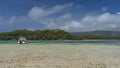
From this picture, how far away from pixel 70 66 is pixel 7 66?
440 cm

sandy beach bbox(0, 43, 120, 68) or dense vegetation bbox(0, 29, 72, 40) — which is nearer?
sandy beach bbox(0, 43, 120, 68)

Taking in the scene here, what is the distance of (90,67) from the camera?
1573cm

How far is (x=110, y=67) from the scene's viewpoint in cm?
1589

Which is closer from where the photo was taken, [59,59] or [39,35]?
[59,59]

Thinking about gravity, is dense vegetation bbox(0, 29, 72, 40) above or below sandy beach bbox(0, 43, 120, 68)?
above

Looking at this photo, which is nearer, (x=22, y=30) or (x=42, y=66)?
(x=42, y=66)

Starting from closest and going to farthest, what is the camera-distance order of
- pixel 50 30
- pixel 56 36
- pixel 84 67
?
pixel 84 67 < pixel 56 36 < pixel 50 30

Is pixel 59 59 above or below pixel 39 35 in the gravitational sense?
below

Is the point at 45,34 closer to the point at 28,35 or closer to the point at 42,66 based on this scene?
the point at 28,35

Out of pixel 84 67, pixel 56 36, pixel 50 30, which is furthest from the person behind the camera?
pixel 50 30

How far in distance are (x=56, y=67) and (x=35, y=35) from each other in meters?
172

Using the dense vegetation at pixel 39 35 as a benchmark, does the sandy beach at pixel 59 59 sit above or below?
below

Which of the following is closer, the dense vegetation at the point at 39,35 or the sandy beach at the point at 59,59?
the sandy beach at the point at 59,59

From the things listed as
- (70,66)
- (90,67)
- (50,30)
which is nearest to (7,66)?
(70,66)
